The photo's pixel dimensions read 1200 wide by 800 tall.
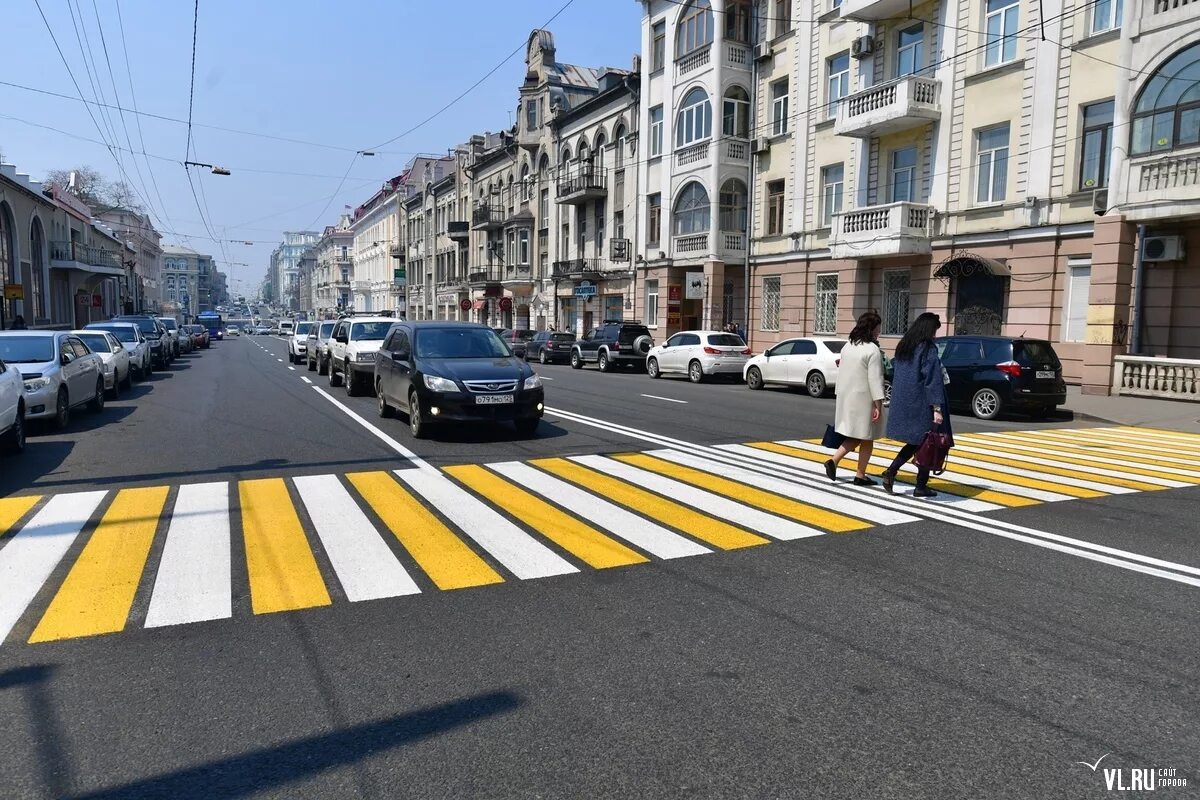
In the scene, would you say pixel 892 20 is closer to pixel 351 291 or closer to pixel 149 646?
pixel 149 646

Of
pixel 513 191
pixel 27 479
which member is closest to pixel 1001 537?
pixel 27 479

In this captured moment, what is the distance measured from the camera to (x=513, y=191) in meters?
54.6

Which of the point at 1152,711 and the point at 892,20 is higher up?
the point at 892,20

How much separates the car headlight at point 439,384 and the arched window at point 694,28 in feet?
84.2

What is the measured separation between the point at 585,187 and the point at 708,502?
36078 mm

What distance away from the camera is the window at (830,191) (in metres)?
27.8

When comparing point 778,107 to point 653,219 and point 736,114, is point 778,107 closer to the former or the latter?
point 736,114

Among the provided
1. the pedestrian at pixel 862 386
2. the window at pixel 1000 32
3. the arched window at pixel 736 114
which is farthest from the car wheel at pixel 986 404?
the arched window at pixel 736 114

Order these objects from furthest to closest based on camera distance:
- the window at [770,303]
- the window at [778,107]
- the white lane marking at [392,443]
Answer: the window at [770,303]
the window at [778,107]
the white lane marking at [392,443]

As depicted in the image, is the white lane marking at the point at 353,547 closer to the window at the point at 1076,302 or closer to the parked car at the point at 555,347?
the window at the point at 1076,302

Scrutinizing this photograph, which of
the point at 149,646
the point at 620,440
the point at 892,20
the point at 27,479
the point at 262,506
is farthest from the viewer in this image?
the point at 892,20

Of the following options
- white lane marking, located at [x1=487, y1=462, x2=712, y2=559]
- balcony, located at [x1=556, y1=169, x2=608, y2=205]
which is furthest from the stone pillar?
balcony, located at [x1=556, y1=169, x2=608, y2=205]

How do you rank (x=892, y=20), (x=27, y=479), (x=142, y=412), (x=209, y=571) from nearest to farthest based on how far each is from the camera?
(x=209, y=571) < (x=27, y=479) < (x=142, y=412) < (x=892, y=20)

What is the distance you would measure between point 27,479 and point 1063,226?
21.3 metres
